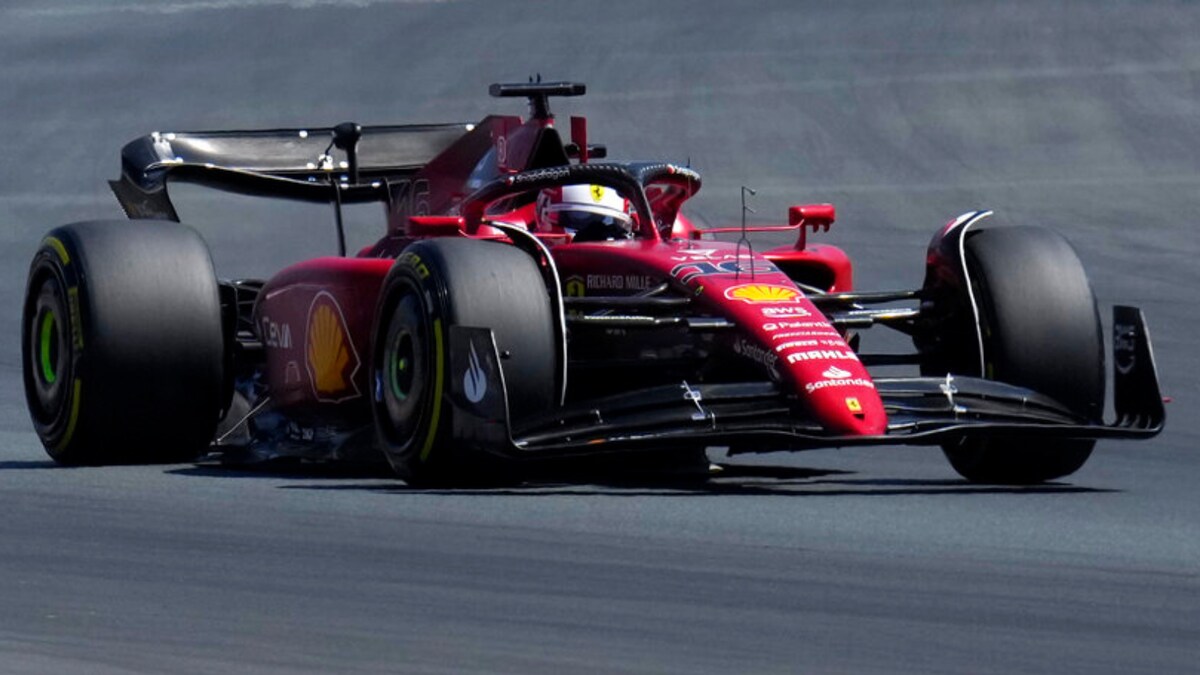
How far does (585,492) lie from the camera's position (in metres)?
9.20

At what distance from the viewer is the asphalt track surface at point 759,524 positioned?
615 cm

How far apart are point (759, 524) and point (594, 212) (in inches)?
99.9

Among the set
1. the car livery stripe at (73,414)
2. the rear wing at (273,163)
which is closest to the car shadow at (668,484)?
the car livery stripe at (73,414)

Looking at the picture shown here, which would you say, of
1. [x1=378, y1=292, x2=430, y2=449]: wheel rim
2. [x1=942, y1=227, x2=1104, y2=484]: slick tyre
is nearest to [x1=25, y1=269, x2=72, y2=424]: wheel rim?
[x1=378, y1=292, x2=430, y2=449]: wheel rim

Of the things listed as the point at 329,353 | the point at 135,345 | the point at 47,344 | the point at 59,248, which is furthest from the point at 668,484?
the point at 47,344

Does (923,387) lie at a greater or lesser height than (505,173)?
lesser

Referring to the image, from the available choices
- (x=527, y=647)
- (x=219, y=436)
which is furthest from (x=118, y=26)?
(x=527, y=647)

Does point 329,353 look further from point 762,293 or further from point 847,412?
point 847,412

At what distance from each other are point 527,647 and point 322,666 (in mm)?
538

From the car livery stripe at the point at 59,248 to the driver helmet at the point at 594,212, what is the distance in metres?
1.94

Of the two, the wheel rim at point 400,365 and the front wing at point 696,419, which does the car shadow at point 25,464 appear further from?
the front wing at point 696,419

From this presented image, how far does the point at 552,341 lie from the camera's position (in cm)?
898

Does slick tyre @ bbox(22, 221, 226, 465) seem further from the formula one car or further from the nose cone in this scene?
the nose cone

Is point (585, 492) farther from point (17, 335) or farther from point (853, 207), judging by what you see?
point (853, 207)
